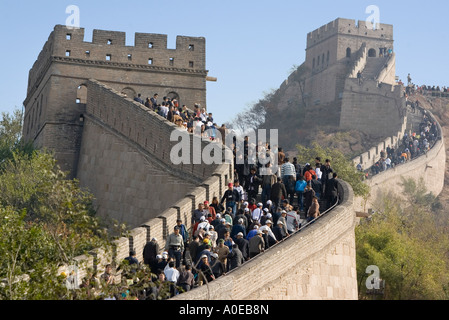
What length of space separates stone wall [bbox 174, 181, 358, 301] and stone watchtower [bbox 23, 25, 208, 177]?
1619 centimetres

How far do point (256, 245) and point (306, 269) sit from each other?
2.31m

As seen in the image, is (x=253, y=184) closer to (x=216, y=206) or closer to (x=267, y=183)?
(x=267, y=183)

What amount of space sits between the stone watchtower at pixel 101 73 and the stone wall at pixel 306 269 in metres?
16.2

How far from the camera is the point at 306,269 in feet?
69.4

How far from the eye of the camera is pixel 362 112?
7444 cm

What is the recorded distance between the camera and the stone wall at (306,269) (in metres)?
17.9

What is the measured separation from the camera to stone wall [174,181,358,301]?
1788 centimetres

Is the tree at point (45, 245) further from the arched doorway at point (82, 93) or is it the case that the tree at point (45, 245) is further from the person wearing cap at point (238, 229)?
the arched doorway at point (82, 93)

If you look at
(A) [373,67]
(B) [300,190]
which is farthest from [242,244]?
(A) [373,67]

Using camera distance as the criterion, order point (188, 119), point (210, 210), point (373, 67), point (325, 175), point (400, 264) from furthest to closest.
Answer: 1. point (373, 67)
2. point (188, 119)
3. point (400, 264)
4. point (325, 175)
5. point (210, 210)

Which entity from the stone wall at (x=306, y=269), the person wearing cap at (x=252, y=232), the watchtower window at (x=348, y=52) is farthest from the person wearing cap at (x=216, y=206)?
the watchtower window at (x=348, y=52)

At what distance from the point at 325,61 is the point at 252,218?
65017mm
